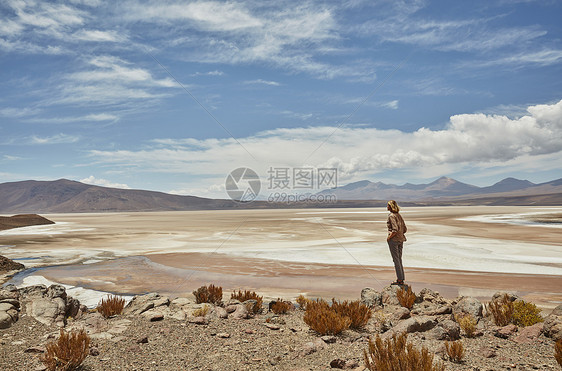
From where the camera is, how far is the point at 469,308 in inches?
272

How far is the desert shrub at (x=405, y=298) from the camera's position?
319 inches

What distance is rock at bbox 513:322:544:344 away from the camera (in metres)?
5.76

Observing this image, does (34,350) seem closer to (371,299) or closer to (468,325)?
(371,299)

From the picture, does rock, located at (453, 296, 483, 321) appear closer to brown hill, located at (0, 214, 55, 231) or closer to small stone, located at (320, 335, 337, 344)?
small stone, located at (320, 335, 337, 344)

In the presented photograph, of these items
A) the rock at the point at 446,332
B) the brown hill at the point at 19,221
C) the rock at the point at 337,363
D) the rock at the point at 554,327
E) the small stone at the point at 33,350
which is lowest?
the brown hill at the point at 19,221

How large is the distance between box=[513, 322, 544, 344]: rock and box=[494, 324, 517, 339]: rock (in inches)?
4.3

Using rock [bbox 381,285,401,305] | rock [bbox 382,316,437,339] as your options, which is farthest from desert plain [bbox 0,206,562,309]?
rock [bbox 382,316,437,339]

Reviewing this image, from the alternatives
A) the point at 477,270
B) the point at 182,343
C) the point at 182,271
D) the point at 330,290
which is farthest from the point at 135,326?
the point at 477,270

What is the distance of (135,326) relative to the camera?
21.7 ft

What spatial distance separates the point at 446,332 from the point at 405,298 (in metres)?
2.24

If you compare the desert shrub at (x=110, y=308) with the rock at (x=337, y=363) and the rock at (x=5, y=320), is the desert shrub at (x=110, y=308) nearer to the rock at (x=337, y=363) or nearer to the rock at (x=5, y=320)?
the rock at (x=5, y=320)

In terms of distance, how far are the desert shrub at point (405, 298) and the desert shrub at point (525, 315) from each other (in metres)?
1.97

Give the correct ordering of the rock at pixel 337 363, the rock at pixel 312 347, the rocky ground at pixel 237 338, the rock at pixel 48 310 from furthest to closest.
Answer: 1. the rock at pixel 48 310
2. the rock at pixel 312 347
3. the rocky ground at pixel 237 338
4. the rock at pixel 337 363

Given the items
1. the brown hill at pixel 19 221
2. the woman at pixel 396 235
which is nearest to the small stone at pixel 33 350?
the woman at pixel 396 235
